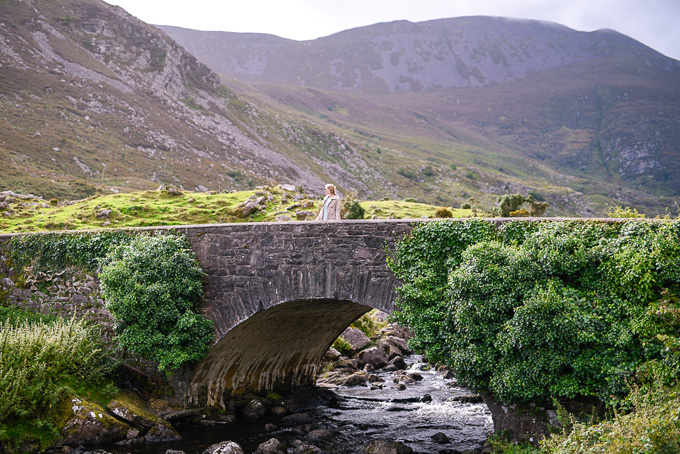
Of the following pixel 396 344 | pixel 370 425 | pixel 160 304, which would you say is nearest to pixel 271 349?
pixel 370 425

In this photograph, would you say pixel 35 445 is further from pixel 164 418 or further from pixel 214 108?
pixel 214 108

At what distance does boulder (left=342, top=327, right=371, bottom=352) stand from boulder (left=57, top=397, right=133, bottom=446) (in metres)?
13.8

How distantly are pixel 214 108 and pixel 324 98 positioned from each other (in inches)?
3845

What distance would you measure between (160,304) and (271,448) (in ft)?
15.8

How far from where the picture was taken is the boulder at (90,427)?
12.7 metres

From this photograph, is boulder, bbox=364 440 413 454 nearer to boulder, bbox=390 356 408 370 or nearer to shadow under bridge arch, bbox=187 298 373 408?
shadow under bridge arch, bbox=187 298 373 408

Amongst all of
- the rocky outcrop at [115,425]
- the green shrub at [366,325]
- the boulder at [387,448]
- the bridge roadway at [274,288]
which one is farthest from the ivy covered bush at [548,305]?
the green shrub at [366,325]

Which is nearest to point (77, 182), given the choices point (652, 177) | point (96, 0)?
point (96, 0)

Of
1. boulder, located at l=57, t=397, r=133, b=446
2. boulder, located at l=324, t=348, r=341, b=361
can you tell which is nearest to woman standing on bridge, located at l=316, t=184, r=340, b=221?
boulder, located at l=57, t=397, r=133, b=446

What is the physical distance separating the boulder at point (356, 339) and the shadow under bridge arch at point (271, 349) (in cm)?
628

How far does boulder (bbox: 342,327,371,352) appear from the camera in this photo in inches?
1025

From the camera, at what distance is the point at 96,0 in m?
108

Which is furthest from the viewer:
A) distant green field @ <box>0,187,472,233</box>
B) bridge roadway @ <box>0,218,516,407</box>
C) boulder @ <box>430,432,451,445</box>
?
distant green field @ <box>0,187,472,233</box>

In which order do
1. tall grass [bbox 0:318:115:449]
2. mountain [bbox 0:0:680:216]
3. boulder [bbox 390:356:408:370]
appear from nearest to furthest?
tall grass [bbox 0:318:115:449]
boulder [bbox 390:356:408:370]
mountain [bbox 0:0:680:216]
